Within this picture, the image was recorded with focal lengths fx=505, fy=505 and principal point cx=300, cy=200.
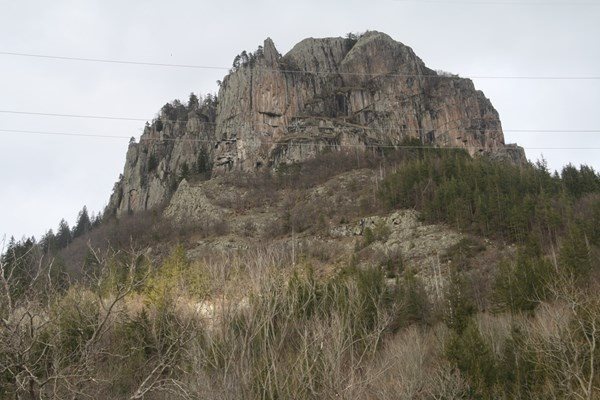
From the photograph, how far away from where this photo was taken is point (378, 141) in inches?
4186

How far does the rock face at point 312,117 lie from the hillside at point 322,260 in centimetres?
53

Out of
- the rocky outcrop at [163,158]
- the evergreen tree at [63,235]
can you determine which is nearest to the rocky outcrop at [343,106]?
the rocky outcrop at [163,158]

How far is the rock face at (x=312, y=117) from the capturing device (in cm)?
10306

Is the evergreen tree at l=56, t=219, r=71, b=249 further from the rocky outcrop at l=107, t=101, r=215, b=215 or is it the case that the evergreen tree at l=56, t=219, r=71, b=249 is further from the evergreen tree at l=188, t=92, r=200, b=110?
the evergreen tree at l=188, t=92, r=200, b=110

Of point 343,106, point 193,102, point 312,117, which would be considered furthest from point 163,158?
point 343,106

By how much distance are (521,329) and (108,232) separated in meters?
71.4

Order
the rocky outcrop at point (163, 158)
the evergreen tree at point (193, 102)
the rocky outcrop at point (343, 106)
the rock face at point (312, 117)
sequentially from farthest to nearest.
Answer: the evergreen tree at point (193, 102), the rocky outcrop at point (163, 158), the rock face at point (312, 117), the rocky outcrop at point (343, 106)

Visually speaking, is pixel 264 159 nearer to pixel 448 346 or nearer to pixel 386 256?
pixel 386 256

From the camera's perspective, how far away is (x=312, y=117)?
107000mm

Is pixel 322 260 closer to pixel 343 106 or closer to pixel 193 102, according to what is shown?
pixel 343 106

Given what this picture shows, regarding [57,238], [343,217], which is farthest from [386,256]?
[57,238]

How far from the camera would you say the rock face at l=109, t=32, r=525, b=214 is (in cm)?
10306

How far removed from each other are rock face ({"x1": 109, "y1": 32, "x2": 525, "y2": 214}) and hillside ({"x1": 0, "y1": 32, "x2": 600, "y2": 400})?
528 millimetres

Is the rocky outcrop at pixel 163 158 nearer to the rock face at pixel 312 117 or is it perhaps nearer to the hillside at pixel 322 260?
the rock face at pixel 312 117
